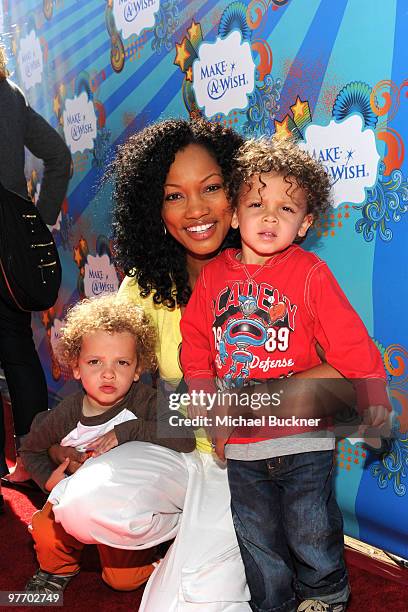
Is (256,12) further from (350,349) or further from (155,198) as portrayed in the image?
(350,349)

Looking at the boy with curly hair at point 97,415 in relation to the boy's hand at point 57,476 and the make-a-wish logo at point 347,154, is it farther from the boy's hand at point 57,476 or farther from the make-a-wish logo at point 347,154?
the make-a-wish logo at point 347,154

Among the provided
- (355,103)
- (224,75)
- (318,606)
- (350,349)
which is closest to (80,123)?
(224,75)

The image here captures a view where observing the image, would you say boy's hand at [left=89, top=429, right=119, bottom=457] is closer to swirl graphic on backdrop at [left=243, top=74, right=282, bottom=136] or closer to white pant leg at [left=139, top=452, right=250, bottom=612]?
white pant leg at [left=139, top=452, right=250, bottom=612]

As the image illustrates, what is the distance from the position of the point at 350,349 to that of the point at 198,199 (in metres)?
0.63

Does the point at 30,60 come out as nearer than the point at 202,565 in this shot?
No

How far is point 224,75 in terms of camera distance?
7.79 feet

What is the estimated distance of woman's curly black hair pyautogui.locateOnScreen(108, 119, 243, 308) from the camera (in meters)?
1.99

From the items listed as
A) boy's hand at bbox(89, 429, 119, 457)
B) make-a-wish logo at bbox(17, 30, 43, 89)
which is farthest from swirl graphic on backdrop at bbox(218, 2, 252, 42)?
make-a-wish logo at bbox(17, 30, 43, 89)

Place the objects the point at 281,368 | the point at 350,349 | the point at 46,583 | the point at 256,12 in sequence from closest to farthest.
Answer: the point at 350,349 < the point at 281,368 < the point at 46,583 < the point at 256,12

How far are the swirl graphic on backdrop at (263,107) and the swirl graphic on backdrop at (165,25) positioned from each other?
1.84ft

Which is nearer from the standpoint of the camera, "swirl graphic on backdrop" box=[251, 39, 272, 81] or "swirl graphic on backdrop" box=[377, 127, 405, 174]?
"swirl graphic on backdrop" box=[377, 127, 405, 174]

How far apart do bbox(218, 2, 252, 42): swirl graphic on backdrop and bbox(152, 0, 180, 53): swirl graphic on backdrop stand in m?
0.31

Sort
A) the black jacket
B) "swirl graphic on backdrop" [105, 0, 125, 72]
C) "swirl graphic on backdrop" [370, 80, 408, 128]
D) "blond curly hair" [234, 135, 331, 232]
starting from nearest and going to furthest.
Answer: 1. "blond curly hair" [234, 135, 331, 232]
2. "swirl graphic on backdrop" [370, 80, 408, 128]
3. the black jacket
4. "swirl graphic on backdrop" [105, 0, 125, 72]

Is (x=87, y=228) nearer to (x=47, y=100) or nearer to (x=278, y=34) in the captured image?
(x=47, y=100)
